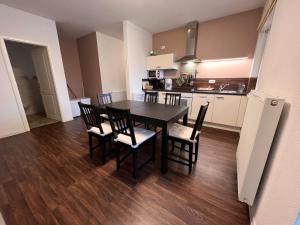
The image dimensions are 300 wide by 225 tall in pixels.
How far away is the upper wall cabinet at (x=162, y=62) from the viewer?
3777 millimetres

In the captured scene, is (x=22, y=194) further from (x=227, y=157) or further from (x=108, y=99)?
(x=227, y=157)

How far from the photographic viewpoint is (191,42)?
3.57 metres

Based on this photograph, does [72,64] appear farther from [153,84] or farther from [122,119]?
[122,119]

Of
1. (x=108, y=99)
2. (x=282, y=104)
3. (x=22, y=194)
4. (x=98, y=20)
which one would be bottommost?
(x=22, y=194)

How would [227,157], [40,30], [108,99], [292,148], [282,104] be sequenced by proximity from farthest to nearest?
1. [40,30]
2. [108,99]
3. [227,157]
4. [282,104]
5. [292,148]

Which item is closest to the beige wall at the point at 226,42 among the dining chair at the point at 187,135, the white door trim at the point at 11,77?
the dining chair at the point at 187,135

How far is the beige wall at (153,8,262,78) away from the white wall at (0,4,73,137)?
11.5 ft

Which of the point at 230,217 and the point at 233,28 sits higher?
the point at 233,28

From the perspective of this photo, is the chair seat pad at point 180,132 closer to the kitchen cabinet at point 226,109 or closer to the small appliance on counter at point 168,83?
the kitchen cabinet at point 226,109

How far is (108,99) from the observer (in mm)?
2928

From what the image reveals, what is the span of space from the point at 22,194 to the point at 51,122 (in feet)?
9.44

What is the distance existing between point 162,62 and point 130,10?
1.56m

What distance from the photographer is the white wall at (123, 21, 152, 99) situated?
3.47 meters

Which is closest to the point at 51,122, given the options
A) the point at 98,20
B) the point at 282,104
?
the point at 98,20
